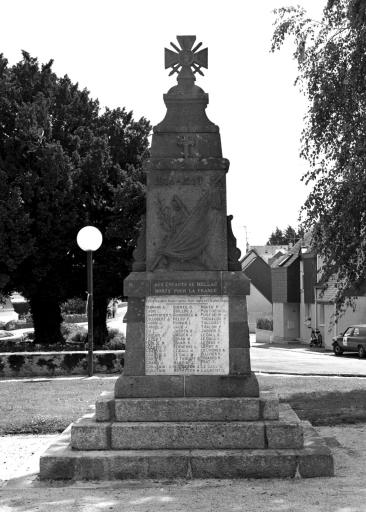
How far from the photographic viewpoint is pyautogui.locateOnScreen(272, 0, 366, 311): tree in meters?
15.0

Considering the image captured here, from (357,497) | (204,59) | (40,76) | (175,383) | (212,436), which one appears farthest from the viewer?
(40,76)

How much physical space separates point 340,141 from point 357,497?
32.2 feet

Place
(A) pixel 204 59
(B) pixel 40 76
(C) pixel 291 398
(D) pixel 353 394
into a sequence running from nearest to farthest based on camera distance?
(A) pixel 204 59 → (C) pixel 291 398 → (D) pixel 353 394 → (B) pixel 40 76

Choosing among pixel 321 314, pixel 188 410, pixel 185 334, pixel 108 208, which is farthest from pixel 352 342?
pixel 188 410

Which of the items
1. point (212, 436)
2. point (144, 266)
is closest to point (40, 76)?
point (144, 266)

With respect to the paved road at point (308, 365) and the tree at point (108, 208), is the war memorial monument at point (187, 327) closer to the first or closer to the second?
the paved road at point (308, 365)

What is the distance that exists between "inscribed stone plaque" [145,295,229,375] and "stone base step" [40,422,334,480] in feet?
4.61

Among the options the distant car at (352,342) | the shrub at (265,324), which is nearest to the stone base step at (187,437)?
the distant car at (352,342)

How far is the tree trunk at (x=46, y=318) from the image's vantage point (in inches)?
1097

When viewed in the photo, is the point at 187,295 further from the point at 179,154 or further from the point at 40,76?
the point at 40,76

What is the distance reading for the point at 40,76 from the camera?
2895 cm

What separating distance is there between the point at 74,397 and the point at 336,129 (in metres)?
7.72

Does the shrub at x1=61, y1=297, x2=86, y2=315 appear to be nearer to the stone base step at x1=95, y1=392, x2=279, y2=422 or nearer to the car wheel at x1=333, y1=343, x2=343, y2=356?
the car wheel at x1=333, y1=343, x2=343, y2=356

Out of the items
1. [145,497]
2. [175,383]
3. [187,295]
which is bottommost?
[145,497]
